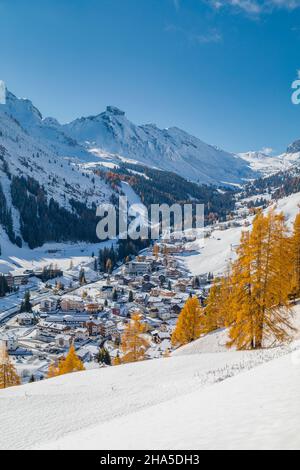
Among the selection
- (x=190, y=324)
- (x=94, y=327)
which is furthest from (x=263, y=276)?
(x=94, y=327)

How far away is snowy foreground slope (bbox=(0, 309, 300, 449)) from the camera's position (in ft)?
23.7

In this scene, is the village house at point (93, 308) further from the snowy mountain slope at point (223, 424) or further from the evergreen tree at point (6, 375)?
the snowy mountain slope at point (223, 424)

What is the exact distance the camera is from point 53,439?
11.4 metres

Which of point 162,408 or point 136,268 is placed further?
point 136,268

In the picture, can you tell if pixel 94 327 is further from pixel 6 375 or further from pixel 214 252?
pixel 214 252

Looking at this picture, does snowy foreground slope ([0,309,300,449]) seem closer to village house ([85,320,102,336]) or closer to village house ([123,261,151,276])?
village house ([85,320,102,336])

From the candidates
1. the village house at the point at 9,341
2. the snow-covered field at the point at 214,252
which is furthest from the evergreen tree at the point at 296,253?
the snow-covered field at the point at 214,252

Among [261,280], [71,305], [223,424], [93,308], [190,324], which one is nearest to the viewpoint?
[223,424]

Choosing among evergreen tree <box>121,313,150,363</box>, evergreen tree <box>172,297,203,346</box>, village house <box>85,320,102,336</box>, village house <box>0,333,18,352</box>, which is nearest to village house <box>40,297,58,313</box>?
village house <box>85,320,102,336</box>

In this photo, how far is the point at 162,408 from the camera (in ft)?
37.6
